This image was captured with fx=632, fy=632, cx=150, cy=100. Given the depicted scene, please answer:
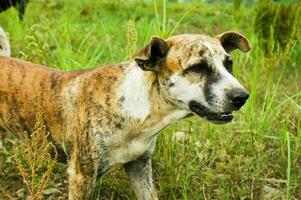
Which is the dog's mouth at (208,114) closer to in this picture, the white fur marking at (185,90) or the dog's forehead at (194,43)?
the white fur marking at (185,90)

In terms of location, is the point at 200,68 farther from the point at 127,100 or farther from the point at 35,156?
the point at 35,156

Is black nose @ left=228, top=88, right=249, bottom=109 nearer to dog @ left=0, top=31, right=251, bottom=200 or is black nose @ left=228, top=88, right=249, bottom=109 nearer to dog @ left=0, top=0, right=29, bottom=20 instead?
dog @ left=0, top=31, right=251, bottom=200

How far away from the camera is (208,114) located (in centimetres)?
351

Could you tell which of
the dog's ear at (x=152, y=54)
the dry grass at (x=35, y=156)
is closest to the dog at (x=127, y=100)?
the dog's ear at (x=152, y=54)

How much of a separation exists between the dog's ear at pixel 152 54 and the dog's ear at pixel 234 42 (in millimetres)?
450

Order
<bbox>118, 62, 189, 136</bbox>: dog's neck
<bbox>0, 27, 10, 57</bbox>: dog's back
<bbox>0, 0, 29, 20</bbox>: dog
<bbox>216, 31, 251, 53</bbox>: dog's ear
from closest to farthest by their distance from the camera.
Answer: <bbox>118, 62, 189, 136</bbox>: dog's neck
<bbox>216, 31, 251, 53</bbox>: dog's ear
<bbox>0, 27, 10, 57</bbox>: dog's back
<bbox>0, 0, 29, 20</bbox>: dog

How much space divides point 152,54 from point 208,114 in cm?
46

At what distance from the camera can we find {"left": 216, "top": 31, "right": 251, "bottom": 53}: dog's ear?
12.5 feet

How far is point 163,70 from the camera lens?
3.55m

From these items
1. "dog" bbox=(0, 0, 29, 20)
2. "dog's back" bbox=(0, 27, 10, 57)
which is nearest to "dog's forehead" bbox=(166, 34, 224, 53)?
"dog's back" bbox=(0, 27, 10, 57)

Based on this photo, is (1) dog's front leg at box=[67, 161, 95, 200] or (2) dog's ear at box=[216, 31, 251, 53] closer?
(1) dog's front leg at box=[67, 161, 95, 200]

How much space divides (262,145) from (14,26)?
127 inches

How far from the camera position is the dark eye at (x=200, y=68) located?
3.42 meters

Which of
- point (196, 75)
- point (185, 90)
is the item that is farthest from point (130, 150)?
point (196, 75)
